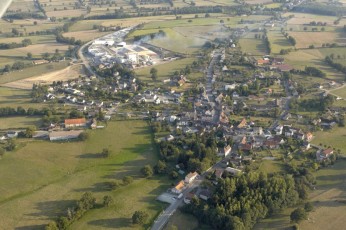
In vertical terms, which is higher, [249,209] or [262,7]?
[262,7]

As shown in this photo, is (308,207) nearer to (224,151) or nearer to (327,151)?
(327,151)

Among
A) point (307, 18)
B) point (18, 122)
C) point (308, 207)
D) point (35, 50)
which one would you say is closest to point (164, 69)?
point (18, 122)

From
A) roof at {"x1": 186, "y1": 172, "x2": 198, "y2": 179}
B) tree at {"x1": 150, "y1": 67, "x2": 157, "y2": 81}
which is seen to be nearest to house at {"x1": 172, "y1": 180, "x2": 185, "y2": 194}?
roof at {"x1": 186, "y1": 172, "x2": 198, "y2": 179}

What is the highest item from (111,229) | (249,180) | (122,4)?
(122,4)

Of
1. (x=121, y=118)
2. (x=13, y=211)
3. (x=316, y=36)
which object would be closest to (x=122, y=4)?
(x=316, y=36)

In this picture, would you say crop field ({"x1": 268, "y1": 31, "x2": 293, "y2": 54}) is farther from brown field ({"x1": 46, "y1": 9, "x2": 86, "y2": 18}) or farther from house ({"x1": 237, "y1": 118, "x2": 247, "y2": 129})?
brown field ({"x1": 46, "y1": 9, "x2": 86, "y2": 18})

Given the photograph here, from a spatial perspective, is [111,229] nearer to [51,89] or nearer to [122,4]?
[51,89]

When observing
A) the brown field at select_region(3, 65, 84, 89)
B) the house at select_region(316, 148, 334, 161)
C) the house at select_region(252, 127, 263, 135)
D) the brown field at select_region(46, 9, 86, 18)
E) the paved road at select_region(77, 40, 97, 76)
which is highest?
the brown field at select_region(46, 9, 86, 18)
